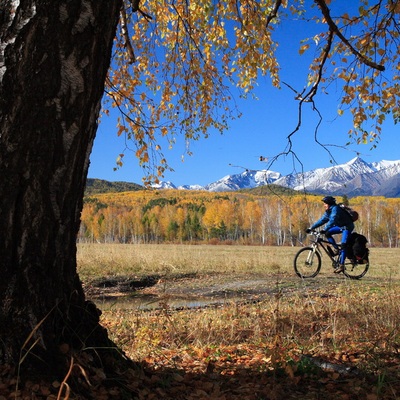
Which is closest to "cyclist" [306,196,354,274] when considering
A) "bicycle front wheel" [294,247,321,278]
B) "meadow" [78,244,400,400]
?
"bicycle front wheel" [294,247,321,278]

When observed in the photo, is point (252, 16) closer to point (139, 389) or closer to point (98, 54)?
point (98, 54)

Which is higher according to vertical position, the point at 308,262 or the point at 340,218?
the point at 340,218

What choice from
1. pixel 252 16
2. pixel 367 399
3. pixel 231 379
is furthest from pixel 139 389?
pixel 252 16

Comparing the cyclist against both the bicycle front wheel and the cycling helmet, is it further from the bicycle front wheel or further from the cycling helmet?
the bicycle front wheel

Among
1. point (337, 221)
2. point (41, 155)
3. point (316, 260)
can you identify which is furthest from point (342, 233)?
point (41, 155)

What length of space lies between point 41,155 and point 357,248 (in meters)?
9.09

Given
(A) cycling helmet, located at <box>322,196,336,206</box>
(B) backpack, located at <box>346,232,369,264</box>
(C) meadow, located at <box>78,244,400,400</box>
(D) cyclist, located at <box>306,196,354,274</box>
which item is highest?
(A) cycling helmet, located at <box>322,196,336,206</box>

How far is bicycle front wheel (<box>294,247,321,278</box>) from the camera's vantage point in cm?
1073

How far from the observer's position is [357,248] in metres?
9.72

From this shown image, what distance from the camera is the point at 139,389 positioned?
1.98 metres

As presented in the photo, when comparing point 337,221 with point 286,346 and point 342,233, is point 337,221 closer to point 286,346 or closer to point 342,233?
point 342,233

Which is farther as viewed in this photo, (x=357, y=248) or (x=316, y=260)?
(x=316, y=260)

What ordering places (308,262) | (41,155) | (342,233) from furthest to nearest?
1. (308,262)
2. (342,233)
3. (41,155)

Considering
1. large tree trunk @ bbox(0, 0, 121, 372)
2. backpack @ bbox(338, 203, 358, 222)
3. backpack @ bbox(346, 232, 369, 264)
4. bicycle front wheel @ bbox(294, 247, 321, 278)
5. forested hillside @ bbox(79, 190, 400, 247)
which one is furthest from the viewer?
forested hillside @ bbox(79, 190, 400, 247)
